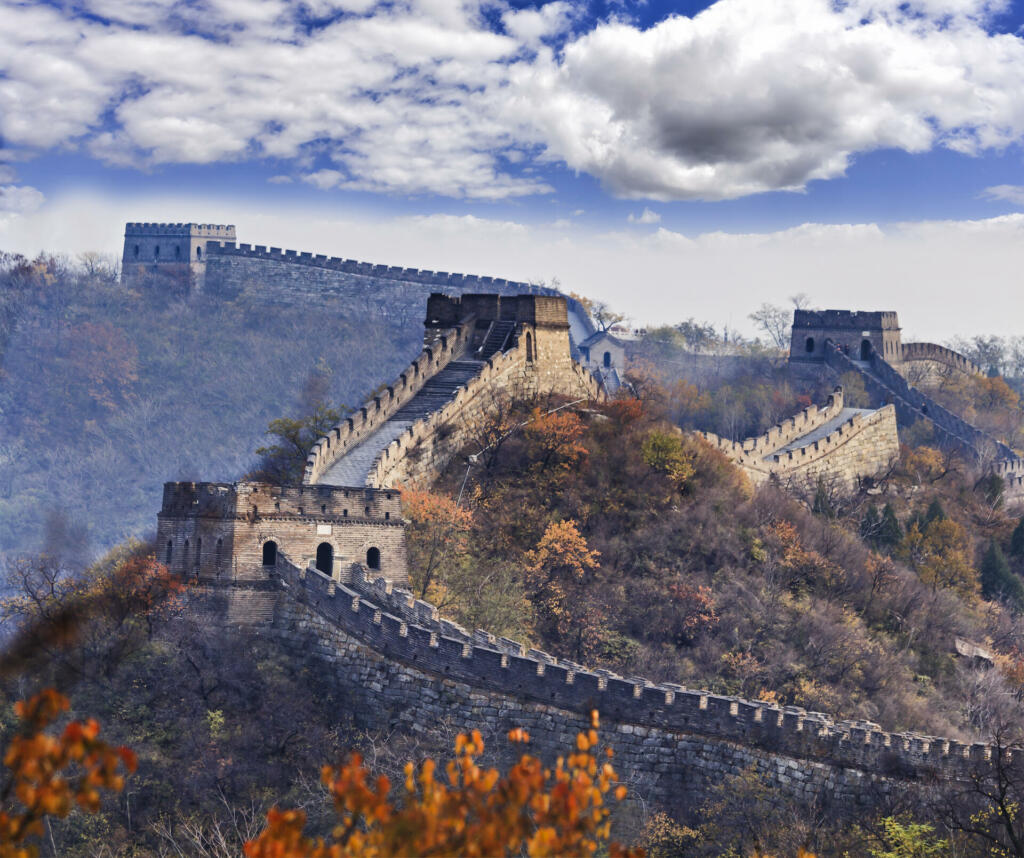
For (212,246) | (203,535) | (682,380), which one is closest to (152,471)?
(212,246)

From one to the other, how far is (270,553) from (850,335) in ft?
170

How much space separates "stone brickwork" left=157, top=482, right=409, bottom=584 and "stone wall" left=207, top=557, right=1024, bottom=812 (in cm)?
89

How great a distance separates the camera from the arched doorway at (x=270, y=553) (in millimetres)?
33544

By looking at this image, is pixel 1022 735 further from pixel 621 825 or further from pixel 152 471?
pixel 152 471

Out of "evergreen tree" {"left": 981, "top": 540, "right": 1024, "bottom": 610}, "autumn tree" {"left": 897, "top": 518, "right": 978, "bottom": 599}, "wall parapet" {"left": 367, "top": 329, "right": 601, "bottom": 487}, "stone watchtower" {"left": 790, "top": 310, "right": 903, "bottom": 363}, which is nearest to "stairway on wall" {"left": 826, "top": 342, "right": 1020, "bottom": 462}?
"stone watchtower" {"left": 790, "top": 310, "right": 903, "bottom": 363}

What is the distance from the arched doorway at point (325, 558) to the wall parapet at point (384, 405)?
3.27 meters

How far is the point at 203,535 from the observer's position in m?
33.2

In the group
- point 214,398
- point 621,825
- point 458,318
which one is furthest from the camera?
point 214,398

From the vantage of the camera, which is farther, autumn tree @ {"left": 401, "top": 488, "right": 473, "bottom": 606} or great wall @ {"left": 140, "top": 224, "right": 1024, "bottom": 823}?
autumn tree @ {"left": 401, "top": 488, "right": 473, "bottom": 606}

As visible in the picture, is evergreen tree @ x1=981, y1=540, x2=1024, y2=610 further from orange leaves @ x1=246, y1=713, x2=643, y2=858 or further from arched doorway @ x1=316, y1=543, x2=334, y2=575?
orange leaves @ x1=246, y1=713, x2=643, y2=858

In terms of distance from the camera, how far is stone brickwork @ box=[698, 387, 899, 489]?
56.0 meters

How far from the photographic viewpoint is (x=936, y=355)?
81.0 metres

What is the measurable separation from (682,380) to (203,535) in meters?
51.7

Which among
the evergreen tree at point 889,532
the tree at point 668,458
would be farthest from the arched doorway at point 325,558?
the evergreen tree at point 889,532
